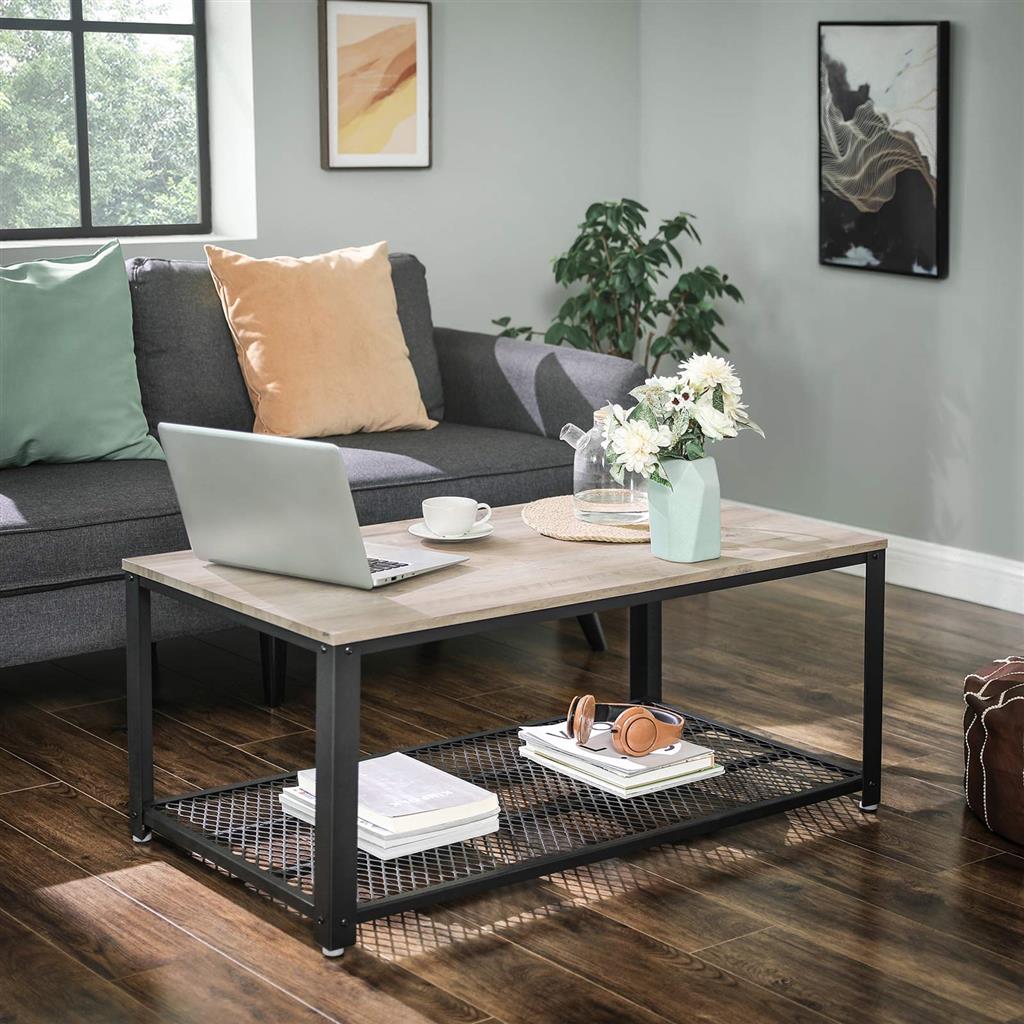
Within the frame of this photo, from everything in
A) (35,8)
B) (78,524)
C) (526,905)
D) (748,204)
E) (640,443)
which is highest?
(35,8)

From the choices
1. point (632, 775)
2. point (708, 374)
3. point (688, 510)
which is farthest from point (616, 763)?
point (708, 374)

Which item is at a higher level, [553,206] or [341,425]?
[553,206]

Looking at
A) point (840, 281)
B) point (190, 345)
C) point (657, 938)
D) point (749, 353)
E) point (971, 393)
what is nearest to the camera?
point (657, 938)

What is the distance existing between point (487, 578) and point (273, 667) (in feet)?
3.36

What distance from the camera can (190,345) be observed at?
394 centimetres

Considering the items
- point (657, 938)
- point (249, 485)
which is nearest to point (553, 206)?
point (249, 485)

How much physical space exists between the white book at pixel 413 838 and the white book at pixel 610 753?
0.23 m

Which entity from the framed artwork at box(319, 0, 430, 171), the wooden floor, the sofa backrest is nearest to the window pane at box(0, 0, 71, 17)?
the framed artwork at box(319, 0, 430, 171)

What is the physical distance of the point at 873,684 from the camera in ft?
9.25

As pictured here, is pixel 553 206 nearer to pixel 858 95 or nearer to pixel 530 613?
pixel 858 95

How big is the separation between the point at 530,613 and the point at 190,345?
6.02ft

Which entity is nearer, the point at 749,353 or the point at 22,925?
the point at 22,925

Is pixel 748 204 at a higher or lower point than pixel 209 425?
higher

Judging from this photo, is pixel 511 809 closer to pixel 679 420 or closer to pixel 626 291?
pixel 679 420
